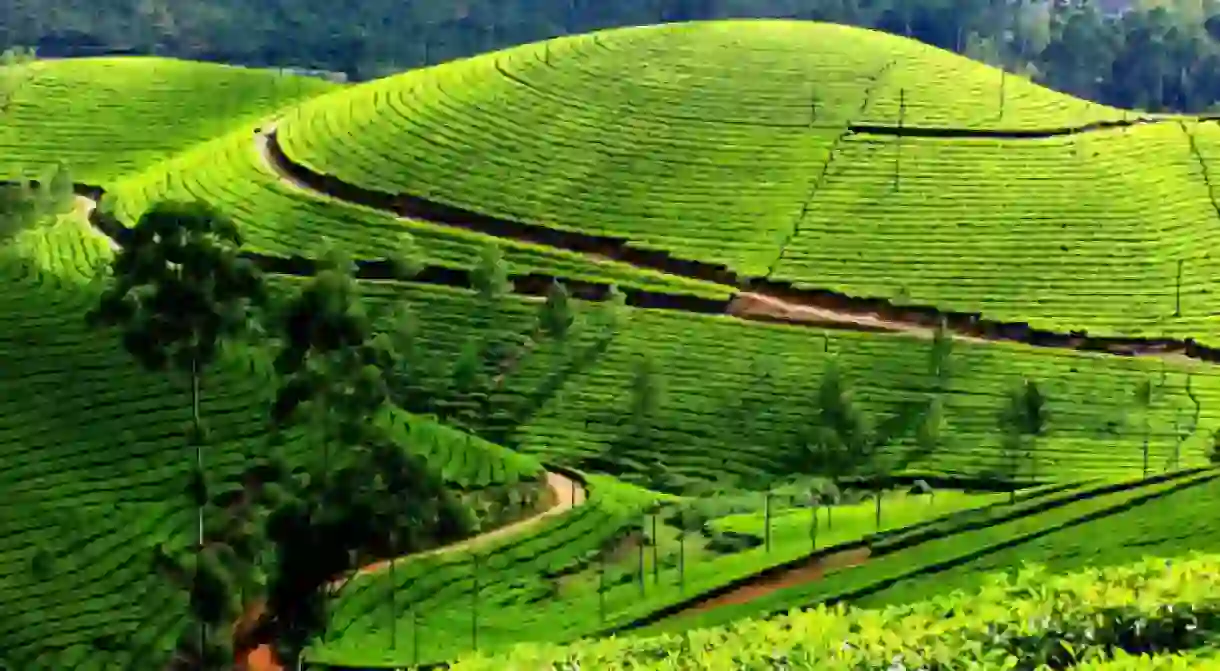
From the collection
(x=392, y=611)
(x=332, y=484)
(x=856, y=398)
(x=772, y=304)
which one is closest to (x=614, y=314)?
(x=772, y=304)

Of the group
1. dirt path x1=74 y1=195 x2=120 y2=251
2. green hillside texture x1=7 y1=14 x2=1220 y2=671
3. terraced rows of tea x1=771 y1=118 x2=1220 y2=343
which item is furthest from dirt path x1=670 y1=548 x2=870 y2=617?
dirt path x1=74 y1=195 x2=120 y2=251

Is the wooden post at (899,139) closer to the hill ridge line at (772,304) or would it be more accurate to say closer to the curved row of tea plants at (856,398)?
the hill ridge line at (772,304)

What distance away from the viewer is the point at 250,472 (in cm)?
4294

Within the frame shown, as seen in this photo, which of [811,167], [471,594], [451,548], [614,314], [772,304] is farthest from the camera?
[811,167]

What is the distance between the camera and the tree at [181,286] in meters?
32.1

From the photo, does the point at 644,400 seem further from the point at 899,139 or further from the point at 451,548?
the point at 899,139

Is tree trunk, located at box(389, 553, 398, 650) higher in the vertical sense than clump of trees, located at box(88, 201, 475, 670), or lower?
lower

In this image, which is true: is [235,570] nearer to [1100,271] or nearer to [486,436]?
[486,436]

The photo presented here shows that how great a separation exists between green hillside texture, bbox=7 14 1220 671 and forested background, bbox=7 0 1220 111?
34.0 meters

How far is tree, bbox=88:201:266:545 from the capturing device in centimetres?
3209

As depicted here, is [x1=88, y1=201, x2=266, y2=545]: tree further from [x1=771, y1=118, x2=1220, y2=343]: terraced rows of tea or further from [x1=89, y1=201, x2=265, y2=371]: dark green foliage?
[x1=771, y1=118, x2=1220, y2=343]: terraced rows of tea

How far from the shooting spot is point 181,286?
32.3 m

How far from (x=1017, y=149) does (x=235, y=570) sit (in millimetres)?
45113

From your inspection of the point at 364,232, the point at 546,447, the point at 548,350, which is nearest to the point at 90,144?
the point at 364,232
